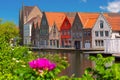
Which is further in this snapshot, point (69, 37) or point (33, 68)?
point (69, 37)

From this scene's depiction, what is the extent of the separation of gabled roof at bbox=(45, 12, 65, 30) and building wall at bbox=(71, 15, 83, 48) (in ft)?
23.6

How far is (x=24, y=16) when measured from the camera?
118562mm

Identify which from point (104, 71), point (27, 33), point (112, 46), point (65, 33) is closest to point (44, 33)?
point (65, 33)

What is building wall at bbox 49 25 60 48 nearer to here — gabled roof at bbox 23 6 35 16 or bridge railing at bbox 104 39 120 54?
gabled roof at bbox 23 6 35 16

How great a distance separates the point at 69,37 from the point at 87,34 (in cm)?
848

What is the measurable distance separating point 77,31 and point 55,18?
14.2 meters

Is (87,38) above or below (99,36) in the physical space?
below

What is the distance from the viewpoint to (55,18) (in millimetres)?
99312

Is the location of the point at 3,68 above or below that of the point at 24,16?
below

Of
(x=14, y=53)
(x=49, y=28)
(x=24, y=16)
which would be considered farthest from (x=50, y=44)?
(x=14, y=53)

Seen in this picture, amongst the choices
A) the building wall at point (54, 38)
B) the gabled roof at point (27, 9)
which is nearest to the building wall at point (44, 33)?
the building wall at point (54, 38)

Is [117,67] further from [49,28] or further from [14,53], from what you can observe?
[49,28]

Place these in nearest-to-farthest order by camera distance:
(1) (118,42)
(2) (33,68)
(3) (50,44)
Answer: (2) (33,68) < (1) (118,42) < (3) (50,44)

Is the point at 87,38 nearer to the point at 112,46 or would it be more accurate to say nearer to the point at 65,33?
the point at 65,33
